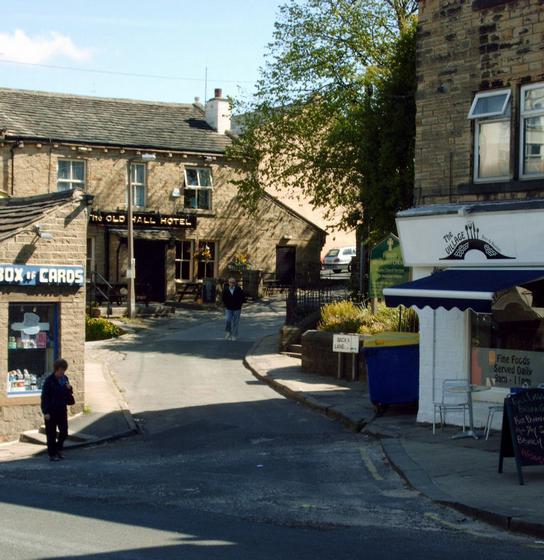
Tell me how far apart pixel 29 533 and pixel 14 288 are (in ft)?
31.8

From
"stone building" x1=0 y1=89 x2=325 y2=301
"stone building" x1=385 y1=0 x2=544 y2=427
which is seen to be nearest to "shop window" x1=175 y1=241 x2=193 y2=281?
"stone building" x1=0 y1=89 x2=325 y2=301

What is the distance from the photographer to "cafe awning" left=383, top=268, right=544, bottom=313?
14047 mm

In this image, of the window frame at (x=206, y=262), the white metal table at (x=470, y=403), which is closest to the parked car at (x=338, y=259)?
the window frame at (x=206, y=262)

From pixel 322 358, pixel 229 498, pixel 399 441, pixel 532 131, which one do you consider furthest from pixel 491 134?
pixel 322 358

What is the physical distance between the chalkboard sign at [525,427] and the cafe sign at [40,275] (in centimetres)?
993

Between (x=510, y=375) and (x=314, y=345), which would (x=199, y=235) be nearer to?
(x=314, y=345)

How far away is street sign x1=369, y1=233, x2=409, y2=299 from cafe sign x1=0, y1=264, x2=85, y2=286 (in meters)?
6.07

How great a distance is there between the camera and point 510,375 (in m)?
15.3

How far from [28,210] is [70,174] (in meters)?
18.6

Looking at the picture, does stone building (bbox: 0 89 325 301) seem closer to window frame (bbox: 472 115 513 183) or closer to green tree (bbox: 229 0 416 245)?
green tree (bbox: 229 0 416 245)

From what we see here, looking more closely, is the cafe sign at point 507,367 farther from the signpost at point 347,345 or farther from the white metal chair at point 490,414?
the signpost at point 347,345

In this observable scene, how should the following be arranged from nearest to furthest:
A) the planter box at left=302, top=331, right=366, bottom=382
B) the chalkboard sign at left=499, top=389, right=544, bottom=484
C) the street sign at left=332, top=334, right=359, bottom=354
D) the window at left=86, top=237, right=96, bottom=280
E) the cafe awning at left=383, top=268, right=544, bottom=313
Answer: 1. the chalkboard sign at left=499, top=389, right=544, bottom=484
2. the cafe awning at left=383, top=268, right=544, bottom=313
3. the street sign at left=332, top=334, right=359, bottom=354
4. the planter box at left=302, top=331, right=366, bottom=382
5. the window at left=86, top=237, right=96, bottom=280

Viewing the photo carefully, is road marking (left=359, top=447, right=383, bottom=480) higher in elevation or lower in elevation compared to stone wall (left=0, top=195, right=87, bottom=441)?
lower

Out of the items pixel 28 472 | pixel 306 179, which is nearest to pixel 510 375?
pixel 28 472
